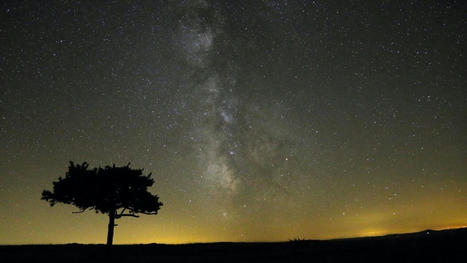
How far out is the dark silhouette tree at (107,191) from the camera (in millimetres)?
25172

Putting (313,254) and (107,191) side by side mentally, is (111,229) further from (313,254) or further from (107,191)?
(313,254)

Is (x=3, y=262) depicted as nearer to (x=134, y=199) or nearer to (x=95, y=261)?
(x=95, y=261)

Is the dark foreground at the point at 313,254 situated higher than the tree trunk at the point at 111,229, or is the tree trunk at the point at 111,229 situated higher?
the tree trunk at the point at 111,229

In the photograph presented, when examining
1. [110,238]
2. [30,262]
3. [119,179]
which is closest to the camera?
[30,262]

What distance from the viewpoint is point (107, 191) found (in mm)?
25781

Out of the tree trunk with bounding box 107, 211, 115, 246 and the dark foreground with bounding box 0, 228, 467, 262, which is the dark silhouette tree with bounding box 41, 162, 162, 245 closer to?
the tree trunk with bounding box 107, 211, 115, 246

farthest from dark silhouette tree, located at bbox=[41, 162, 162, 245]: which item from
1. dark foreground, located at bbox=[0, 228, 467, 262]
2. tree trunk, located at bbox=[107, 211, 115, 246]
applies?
dark foreground, located at bbox=[0, 228, 467, 262]

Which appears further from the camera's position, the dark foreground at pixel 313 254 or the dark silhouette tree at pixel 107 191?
the dark silhouette tree at pixel 107 191

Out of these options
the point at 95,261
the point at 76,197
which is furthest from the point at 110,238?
the point at 95,261

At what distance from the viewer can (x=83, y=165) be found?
26625 mm

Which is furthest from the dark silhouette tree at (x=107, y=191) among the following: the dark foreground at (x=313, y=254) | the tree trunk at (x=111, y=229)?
the dark foreground at (x=313, y=254)

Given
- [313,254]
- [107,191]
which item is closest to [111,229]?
[107,191]

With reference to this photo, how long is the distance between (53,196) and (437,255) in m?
25.7

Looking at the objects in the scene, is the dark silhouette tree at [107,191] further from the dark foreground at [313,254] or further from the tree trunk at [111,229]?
the dark foreground at [313,254]
